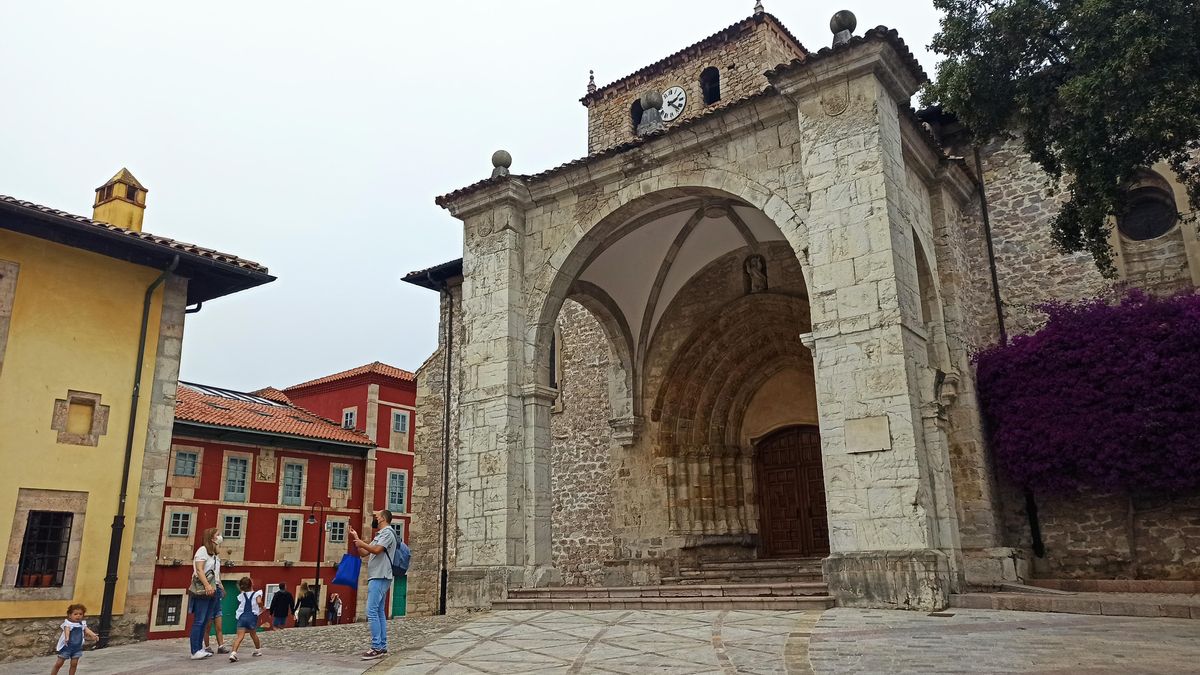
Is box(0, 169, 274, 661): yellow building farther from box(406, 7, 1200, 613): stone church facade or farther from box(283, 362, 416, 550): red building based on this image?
box(283, 362, 416, 550): red building

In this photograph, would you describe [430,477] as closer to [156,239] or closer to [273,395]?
[156,239]

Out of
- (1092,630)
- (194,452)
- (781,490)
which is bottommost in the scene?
(1092,630)

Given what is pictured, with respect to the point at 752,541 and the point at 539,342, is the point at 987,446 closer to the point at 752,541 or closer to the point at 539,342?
the point at 752,541

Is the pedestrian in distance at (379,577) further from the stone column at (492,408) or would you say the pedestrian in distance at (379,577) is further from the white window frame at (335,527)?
the white window frame at (335,527)

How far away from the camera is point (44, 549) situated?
1012cm

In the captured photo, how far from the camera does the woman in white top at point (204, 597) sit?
7.98m

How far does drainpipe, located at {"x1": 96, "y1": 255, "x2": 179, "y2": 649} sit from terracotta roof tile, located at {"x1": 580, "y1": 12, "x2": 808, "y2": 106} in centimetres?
1421

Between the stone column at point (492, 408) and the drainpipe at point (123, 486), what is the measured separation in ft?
13.7

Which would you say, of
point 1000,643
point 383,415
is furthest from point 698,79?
point 1000,643

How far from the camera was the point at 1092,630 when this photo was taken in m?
6.33

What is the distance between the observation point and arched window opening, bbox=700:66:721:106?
21.1 m

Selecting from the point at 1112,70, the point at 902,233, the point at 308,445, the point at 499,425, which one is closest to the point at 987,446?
the point at 902,233

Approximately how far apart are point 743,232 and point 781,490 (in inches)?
191

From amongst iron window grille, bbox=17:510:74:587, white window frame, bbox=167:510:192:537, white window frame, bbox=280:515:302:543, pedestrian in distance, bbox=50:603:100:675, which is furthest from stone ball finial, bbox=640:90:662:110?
white window frame, bbox=280:515:302:543
